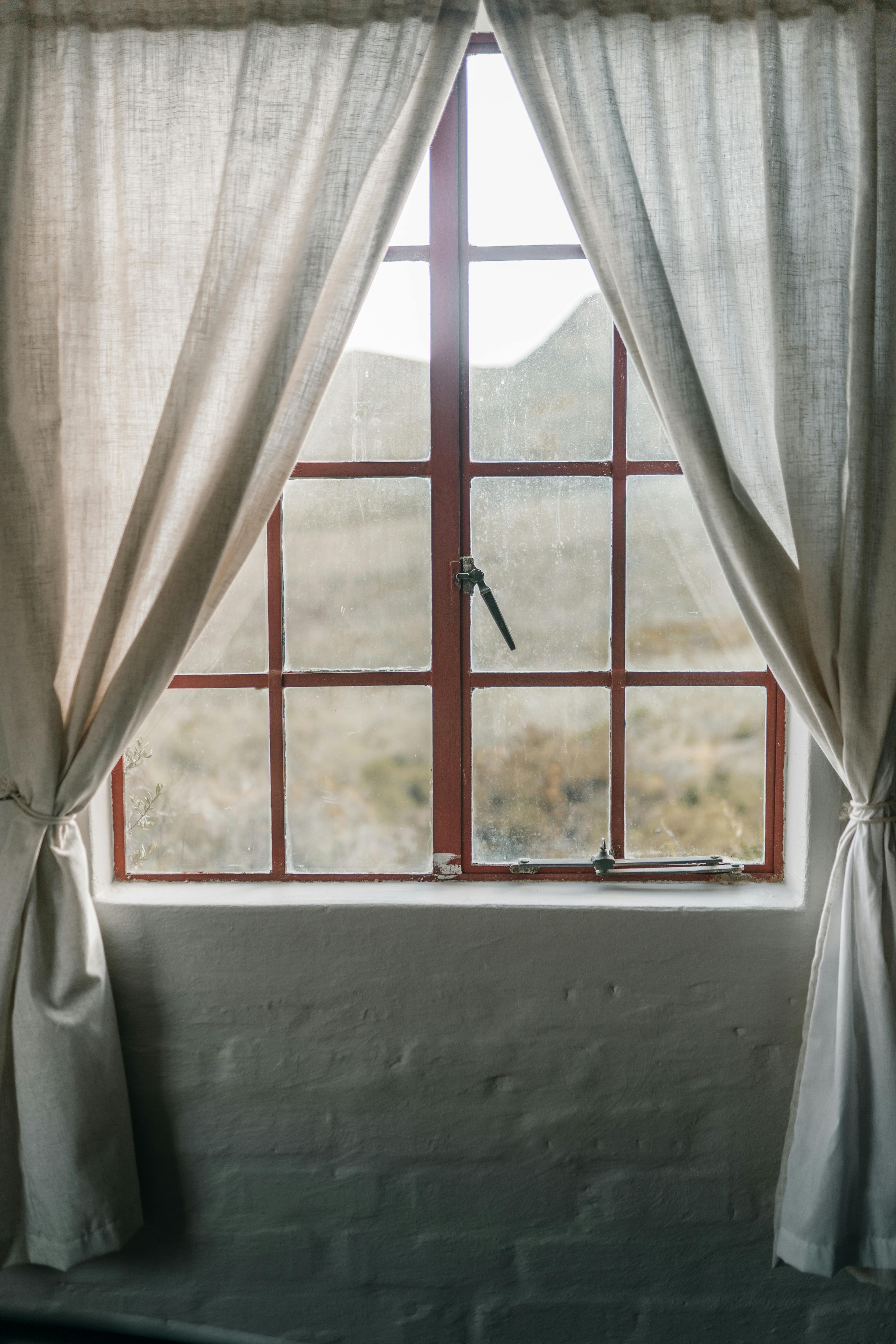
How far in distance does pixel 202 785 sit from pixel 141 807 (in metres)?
0.13

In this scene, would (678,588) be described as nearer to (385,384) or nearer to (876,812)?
(876,812)

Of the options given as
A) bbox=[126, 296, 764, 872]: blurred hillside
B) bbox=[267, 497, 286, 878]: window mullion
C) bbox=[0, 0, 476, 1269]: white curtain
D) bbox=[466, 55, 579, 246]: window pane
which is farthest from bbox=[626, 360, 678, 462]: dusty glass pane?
bbox=[267, 497, 286, 878]: window mullion

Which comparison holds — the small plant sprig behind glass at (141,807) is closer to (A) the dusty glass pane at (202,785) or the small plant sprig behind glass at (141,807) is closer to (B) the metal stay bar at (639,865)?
(A) the dusty glass pane at (202,785)

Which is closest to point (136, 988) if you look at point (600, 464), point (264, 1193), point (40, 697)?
point (264, 1193)

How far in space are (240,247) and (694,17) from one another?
2.82 feet

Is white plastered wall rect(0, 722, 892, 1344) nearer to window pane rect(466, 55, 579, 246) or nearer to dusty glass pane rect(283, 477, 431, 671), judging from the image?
dusty glass pane rect(283, 477, 431, 671)

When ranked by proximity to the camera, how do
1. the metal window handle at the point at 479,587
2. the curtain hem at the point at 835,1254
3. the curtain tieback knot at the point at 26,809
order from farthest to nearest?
1. the metal window handle at the point at 479,587
2. the curtain tieback knot at the point at 26,809
3. the curtain hem at the point at 835,1254

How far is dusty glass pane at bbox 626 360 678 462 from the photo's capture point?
5.73ft

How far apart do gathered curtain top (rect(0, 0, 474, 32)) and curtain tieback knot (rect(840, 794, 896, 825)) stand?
152 cm

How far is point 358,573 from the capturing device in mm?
1792

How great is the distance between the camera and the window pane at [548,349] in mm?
1749

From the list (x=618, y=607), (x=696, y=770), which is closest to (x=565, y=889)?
(x=696, y=770)

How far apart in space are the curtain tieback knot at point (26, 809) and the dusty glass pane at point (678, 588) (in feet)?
3.66

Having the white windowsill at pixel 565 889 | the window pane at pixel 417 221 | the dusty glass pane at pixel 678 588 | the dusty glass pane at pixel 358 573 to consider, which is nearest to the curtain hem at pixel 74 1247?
the white windowsill at pixel 565 889
